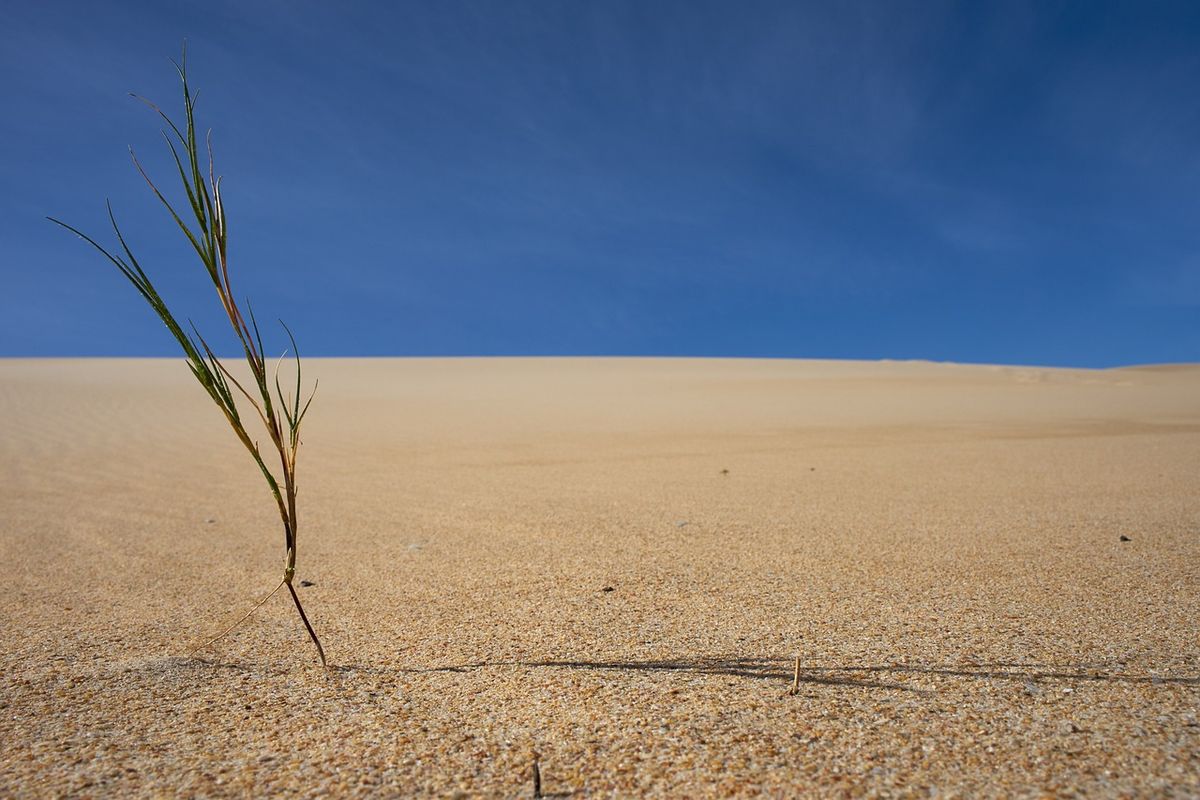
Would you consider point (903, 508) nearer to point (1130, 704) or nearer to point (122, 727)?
point (1130, 704)

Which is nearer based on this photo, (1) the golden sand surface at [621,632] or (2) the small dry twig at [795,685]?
(1) the golden sand surface at [621,632]

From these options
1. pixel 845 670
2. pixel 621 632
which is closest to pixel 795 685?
pixel 845 670

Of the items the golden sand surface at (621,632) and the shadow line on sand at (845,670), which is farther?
the shadow line on sand at (845,670)

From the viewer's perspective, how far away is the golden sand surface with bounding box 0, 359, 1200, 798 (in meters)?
1.03

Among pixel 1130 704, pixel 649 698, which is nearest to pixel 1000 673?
pixel 1130 704

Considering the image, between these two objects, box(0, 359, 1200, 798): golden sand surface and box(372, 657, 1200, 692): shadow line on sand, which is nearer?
box(0, 359, 1200, 798): golden sand surface

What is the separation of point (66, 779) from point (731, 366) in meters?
24.6

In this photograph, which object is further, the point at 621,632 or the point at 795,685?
the point at 621,632

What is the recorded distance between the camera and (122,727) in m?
1.17

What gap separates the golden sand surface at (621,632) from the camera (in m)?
1.03

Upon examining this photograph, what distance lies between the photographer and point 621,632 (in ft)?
5.34

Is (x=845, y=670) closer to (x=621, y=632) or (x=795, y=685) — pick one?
(x=795, y=685)

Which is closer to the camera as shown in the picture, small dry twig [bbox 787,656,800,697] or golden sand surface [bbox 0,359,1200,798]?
golden sand surface [bbox 0,359,1200,798]

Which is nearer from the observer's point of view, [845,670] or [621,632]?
[845,670]
